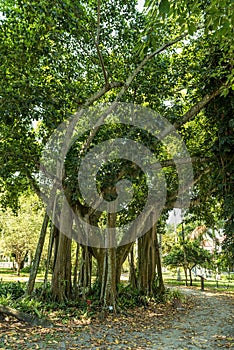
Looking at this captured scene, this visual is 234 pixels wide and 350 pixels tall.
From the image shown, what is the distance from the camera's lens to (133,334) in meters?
5.53

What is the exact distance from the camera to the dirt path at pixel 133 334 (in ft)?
15.3

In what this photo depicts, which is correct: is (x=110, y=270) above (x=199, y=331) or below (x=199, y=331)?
above

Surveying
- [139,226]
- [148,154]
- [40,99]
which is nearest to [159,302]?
[139,226]

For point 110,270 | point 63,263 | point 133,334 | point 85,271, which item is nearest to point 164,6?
point 133,334

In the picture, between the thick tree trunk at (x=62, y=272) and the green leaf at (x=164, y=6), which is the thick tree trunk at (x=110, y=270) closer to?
the thick tree trunk at (x=62, y=272)

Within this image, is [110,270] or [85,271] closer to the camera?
[110,270]

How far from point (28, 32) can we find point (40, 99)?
1.24 meters

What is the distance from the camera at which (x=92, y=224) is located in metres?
8.94

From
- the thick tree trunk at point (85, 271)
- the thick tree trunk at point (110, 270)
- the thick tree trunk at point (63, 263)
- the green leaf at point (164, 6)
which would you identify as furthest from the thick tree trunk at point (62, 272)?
the green leaf at point (164, 6)

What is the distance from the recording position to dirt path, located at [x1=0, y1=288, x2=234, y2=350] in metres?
4.66

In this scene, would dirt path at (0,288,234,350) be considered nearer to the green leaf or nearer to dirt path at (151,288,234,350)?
dirt path at (151,288,234,350)

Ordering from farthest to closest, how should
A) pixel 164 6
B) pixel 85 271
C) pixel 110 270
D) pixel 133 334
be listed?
pixel 85 271, pixel 110 270, pixel 133 334, pixel 164 6

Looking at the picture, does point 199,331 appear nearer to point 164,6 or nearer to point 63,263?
point 63,263

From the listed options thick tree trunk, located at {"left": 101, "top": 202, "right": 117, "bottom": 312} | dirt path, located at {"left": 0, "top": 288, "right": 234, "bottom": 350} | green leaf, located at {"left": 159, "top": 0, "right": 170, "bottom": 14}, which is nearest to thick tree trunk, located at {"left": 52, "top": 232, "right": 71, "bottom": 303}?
thick tree trunk, located at {"left": 101, "top": 202, "right": 117, "bottom": 312}
